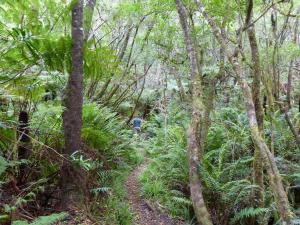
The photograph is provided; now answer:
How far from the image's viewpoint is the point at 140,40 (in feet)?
33.1

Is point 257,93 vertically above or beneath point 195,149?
above

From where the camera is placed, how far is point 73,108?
432 centimetres

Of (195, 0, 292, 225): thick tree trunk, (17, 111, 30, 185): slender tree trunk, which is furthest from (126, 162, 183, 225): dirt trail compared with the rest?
(195, 0, 292, 225): thick tree trunk

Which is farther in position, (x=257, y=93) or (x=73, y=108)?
(x=257, y=93)

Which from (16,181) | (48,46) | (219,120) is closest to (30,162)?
(16,181)

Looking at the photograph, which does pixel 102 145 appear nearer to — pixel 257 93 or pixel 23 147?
pixel 23 147

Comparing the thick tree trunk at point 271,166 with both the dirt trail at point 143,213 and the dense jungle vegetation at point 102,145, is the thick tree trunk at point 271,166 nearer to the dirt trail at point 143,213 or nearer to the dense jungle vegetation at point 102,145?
the dense jungle vegetation at point 102,145

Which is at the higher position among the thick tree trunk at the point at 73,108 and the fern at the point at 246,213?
the thick tree trunk at the point at 73,108

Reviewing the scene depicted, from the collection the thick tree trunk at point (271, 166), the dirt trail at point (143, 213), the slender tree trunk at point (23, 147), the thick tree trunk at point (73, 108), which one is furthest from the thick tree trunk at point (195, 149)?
the slender tree trunk at point (23, 147)

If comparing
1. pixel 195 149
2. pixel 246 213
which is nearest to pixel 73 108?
pixel 195 149

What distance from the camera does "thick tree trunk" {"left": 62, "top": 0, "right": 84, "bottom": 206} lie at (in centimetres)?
427

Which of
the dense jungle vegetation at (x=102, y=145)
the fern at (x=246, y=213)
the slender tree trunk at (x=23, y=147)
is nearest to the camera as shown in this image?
the dense jungle vegetation at (x=102, y=145)

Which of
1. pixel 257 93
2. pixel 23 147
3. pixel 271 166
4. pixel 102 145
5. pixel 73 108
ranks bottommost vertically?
pixel 102 145

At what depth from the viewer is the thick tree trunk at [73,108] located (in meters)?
4.27
